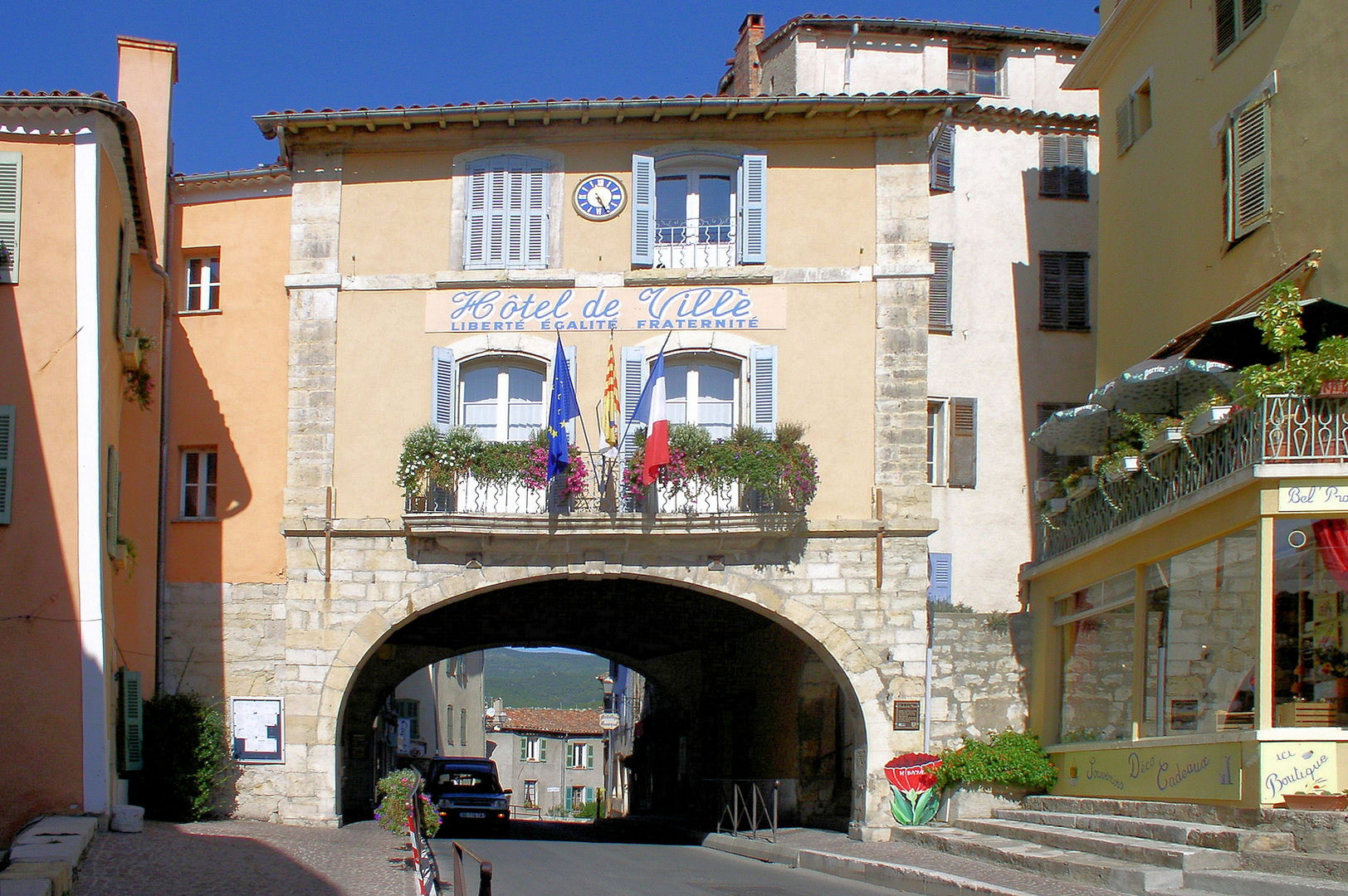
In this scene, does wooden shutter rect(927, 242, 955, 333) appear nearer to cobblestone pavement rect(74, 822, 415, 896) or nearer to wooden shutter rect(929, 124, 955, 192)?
wooden shutter rect(929, 124, 955, 192)

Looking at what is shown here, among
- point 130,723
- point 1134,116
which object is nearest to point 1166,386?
point 1134,116

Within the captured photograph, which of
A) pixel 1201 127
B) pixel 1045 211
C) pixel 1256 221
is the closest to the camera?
pixel 1256 221

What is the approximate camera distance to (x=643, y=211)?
18.5m

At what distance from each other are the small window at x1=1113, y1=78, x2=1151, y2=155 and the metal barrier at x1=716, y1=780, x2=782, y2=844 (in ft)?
31.9

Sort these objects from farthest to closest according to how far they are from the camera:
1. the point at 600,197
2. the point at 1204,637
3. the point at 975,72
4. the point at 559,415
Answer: the point at 975,72, the point at 600,197, the point at 559,415, the point at 1204,637

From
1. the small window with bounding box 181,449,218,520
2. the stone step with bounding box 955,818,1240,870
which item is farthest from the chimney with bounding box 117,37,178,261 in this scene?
the stone step with bounding box 955,818,1240,870

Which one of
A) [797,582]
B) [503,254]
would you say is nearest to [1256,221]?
[797,582]

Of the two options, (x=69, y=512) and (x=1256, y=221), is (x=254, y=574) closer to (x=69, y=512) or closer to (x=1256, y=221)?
(x=69, y=512)

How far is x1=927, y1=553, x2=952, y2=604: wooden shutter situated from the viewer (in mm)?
24938

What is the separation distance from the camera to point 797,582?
1781 centimetres

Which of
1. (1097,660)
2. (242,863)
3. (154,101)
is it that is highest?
(154,101)

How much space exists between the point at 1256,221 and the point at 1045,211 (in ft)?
33.9

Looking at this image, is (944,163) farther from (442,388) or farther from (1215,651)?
(1215,651)

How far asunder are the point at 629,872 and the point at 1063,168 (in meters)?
15.9
